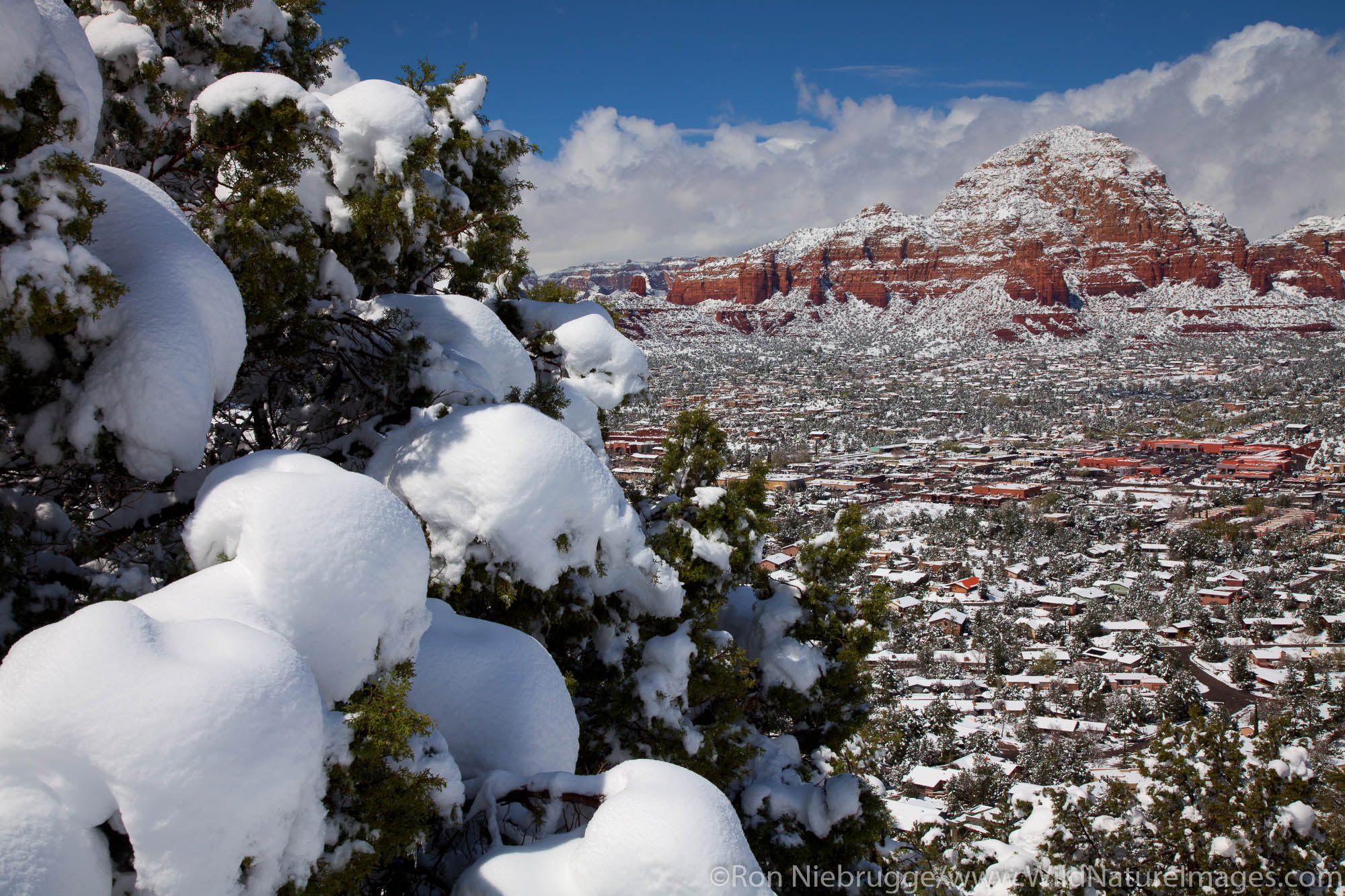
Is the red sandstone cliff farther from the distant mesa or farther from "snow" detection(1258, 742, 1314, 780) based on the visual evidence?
"snow" detection(1258, 742, 1314, 780)

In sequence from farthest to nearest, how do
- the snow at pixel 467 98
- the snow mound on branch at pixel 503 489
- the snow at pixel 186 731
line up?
the snow at pixel 467 98 < the snow mound on branch at pixel 503 489 < the snow at pixel 186 731

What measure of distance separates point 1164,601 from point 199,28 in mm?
36748

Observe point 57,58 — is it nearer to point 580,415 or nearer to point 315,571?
point 315,571

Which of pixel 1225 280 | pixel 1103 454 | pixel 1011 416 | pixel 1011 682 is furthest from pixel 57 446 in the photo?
pixel 1225 280

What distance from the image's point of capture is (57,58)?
11.9ft

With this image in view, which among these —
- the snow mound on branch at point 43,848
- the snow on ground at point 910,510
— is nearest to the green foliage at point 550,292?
the snow mound on branch at point 43,848

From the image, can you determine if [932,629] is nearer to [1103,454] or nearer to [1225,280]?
[1103,454]

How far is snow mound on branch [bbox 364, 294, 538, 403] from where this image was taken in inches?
247

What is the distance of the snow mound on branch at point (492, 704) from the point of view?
4.63 meters

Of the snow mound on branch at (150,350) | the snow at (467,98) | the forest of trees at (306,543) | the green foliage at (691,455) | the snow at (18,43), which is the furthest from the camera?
the green foliage at (691,455)

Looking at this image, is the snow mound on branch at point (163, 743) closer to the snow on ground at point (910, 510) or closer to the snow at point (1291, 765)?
the snow at point (1291, 765)

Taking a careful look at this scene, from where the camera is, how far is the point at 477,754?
4617 millimetres

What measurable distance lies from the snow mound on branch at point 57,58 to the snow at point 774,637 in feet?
22.6

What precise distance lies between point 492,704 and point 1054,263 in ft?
581
